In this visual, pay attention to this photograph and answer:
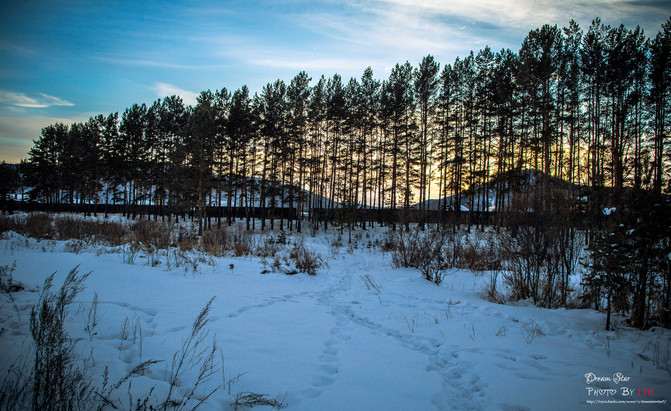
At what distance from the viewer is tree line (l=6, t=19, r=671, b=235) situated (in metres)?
18.6

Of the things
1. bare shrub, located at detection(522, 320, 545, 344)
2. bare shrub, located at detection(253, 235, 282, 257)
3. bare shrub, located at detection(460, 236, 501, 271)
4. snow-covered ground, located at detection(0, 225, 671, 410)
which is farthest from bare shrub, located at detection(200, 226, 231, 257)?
bare shrub, located at detection(522, 320, 545, 344)

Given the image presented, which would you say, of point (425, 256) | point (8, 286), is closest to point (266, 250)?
point (425, 256)

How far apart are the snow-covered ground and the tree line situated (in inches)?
647

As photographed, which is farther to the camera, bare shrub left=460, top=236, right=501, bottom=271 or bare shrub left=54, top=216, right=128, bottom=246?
bare shrub left=54, top=216, right=128, bottom=246

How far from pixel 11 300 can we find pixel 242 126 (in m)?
26.1

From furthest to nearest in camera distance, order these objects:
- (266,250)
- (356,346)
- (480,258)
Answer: (266,250) → (480,258) → (356,346)

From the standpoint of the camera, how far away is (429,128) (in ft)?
84.9

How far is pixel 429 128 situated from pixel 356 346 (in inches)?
1020

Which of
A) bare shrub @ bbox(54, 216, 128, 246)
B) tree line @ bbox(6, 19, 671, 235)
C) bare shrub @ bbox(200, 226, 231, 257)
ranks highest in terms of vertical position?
tree line @ bbox(6, 19, 671, 235)

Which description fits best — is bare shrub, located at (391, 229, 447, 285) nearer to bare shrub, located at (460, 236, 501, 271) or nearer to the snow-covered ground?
bare shrub, located at (460, 236, 501, 271)

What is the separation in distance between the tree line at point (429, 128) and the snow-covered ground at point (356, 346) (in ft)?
53.9

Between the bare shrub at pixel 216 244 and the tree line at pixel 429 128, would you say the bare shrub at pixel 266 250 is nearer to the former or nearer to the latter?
the bare shrub at pixel 216 244

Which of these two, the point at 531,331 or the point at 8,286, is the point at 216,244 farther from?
the point at 531,331

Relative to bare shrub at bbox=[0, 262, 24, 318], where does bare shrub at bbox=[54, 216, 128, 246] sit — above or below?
below
